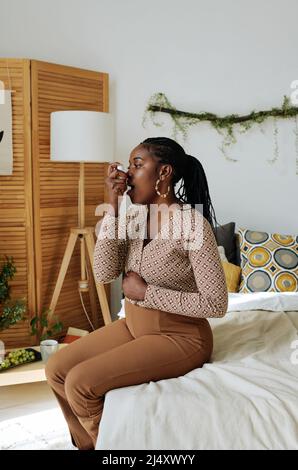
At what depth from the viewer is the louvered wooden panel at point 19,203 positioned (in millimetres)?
2883

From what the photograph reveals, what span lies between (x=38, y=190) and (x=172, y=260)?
1530 millimetres

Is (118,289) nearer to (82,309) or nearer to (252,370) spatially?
(82,309)

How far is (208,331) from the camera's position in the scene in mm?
1725

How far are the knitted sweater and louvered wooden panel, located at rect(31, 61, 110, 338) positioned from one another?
123 centimetres

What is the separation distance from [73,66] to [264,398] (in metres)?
2.71

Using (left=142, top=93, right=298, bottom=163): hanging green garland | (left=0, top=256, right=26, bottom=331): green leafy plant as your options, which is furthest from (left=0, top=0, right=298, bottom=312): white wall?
(left=0, top=256, right=26, bottom=331): green leafy plant

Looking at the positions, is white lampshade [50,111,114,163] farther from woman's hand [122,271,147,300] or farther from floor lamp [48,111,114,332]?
woman's hand [122,271,147,300]

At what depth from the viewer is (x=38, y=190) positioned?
2.98 metres

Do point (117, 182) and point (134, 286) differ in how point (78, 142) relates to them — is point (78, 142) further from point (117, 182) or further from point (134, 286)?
point (134, 286)

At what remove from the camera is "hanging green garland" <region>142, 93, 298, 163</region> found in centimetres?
329

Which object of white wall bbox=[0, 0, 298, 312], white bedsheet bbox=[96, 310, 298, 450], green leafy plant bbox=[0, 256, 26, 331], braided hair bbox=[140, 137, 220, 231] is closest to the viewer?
white bedsheet bbox=[96, 310, 298, 450]

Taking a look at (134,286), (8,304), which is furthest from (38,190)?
(134,286)

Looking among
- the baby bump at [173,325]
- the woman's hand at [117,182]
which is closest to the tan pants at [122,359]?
the baby bump at [173,325]
